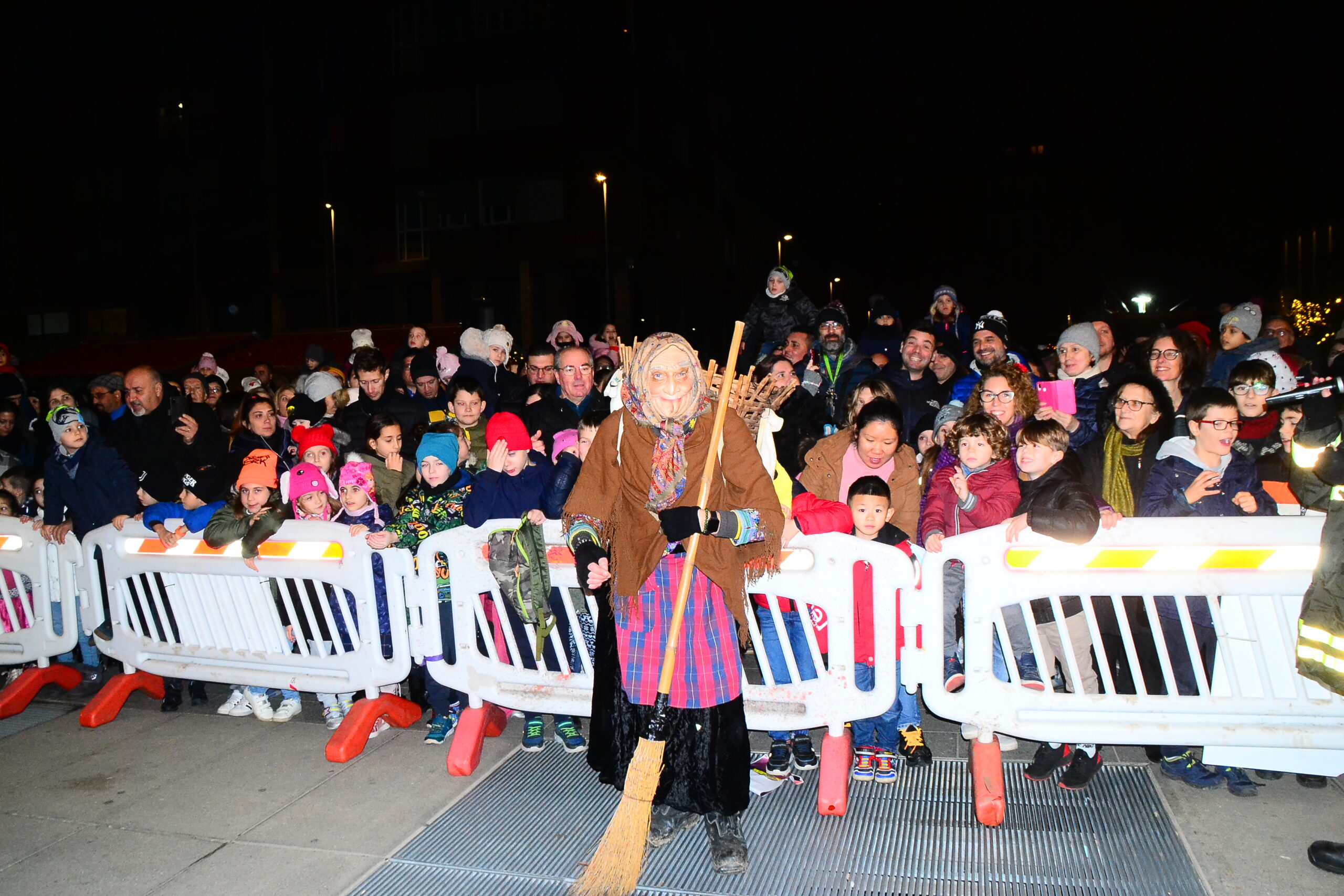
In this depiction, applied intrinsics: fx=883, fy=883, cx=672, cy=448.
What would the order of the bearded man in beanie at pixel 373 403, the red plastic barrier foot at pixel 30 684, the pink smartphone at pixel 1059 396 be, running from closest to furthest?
the pink smartphone at pixel 1059 396
the red plastic barrier foot at pixel 30 684
the bearded man in beanie at pixel 373 403

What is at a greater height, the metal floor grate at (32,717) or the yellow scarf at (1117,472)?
the yellow scarf at (1117,472)

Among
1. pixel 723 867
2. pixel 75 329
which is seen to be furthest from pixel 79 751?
pixel 75 329

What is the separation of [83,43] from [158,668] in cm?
4455

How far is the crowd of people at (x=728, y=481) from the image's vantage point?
347 cm

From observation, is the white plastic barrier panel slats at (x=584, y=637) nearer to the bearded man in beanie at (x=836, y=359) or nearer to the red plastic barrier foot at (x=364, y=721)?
the red plastic barrier foot at (x=364, y=721)

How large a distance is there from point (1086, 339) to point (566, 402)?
3432 mm

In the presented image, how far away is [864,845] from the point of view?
3568 mm

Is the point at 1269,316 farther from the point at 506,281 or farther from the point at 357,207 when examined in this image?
the point at 357,207

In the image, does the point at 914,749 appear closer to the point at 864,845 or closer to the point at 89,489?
the point at 864,845

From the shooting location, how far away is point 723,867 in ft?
11.2

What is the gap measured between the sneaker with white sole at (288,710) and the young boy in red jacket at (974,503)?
147 inches

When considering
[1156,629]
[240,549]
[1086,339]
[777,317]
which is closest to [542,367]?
[777,317]

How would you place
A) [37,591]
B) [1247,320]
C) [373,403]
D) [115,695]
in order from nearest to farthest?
[115,695], [37,591], [1247,320], [373,403]

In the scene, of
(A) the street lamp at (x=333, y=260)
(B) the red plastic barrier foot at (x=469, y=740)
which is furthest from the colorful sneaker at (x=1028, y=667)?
(A) the street lamp at (x=333, y=260)
